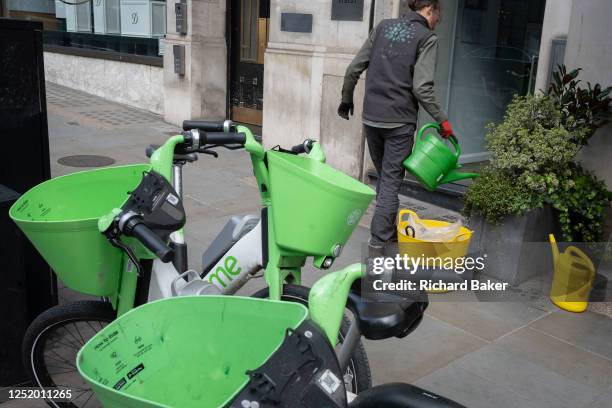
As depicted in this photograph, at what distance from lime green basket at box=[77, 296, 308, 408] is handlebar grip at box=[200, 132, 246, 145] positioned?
94 cm

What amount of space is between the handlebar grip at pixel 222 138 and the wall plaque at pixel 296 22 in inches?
234

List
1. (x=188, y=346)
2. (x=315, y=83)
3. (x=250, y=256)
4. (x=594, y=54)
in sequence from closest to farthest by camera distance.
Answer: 1. (x=188, y=346)
2. (x=250, y=256)
3. (x=594, y=54)
4. (x=315, y=83)

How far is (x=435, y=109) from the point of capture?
4.82 metres

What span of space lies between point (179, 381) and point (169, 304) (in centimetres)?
25

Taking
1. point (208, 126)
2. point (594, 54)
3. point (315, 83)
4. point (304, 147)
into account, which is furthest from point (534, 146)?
point (315, 83)

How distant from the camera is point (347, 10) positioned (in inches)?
302

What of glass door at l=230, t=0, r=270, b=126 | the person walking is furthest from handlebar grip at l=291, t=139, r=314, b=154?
glass door at l=230, t=0, r=270, b=126

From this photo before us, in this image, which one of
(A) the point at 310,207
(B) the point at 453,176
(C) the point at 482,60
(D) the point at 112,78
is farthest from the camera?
(D) the point at 112,78

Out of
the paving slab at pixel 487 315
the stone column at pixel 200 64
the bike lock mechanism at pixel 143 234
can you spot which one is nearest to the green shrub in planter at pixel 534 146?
the paving slab at pixel 487 315

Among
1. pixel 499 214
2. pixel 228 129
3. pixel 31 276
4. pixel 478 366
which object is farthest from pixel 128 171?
pixel 499 214

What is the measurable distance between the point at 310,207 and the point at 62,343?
140cm

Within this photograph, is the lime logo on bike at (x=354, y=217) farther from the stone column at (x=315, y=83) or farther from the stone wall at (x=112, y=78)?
the stone wall at (x=112, y=78)

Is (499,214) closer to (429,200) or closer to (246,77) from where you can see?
(429,200)

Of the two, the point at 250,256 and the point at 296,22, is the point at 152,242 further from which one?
the point at 296,22
